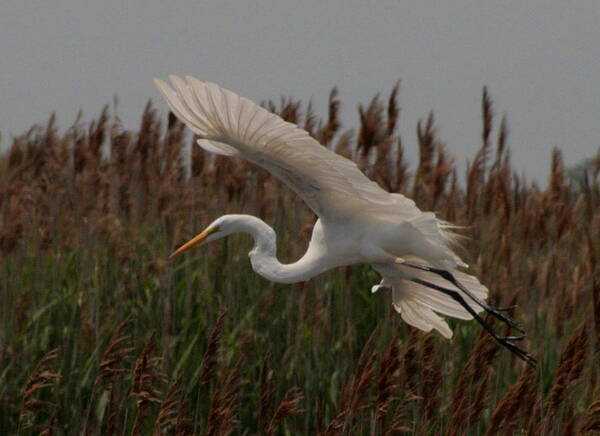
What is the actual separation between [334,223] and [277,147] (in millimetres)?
634

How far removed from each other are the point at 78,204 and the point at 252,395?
1.58 m

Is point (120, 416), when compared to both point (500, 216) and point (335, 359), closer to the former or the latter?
point (335, 359)

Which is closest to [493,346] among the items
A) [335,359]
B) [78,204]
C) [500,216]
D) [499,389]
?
[499,389]

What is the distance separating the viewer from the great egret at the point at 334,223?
2992mm

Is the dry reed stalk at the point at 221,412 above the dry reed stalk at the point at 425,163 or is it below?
below

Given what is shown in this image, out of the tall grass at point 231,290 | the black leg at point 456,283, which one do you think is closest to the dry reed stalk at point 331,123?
the tall grass at point 231,290

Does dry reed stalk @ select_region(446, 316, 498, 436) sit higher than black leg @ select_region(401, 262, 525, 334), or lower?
lower

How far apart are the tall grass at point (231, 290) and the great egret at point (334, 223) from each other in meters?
0.17

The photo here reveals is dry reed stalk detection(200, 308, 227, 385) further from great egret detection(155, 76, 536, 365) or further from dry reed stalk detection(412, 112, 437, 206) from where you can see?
dry reed stalk detection(412, 112, 437, 206)

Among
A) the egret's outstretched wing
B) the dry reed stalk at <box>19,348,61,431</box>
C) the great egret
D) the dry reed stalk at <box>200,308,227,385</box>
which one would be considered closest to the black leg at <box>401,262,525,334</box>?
the great egret

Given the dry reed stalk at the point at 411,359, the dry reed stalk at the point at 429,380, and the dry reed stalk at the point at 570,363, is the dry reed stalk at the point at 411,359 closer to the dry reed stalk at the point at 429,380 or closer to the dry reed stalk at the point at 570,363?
the dry reed stalk at the point at 429,380

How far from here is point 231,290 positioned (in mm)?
4379

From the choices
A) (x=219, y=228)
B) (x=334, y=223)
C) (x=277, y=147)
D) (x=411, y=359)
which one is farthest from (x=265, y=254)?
(x=411, y=359)

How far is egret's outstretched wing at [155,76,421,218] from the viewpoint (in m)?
2.92
